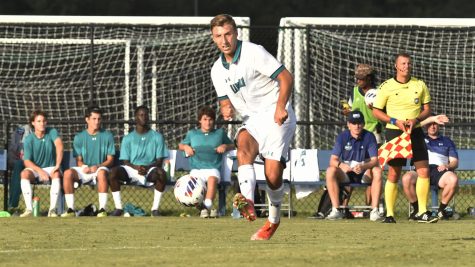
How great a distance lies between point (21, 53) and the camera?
26.5 meters

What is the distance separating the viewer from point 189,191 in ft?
55.6

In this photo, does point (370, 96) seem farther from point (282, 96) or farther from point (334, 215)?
point (282, 96)

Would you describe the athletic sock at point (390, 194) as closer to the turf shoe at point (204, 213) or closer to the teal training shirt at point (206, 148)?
the turf shoe at point (204, 213)

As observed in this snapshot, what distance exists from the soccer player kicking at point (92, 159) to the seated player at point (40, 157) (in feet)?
0.59

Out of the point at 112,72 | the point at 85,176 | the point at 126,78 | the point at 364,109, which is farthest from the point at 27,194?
the point at 112,72

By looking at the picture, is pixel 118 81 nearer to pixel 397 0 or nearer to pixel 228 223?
pixel 228 223

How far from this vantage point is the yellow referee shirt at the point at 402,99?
625 inches

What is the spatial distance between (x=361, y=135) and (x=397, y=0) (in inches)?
1437

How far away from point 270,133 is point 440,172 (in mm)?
6249

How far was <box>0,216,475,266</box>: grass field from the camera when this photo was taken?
32.8 ft

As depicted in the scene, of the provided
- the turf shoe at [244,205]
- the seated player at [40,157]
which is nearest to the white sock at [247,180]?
the turf shoe at [244,205]

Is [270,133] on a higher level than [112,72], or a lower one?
lower

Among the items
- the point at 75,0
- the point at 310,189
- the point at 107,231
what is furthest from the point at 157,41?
the point at 75,0

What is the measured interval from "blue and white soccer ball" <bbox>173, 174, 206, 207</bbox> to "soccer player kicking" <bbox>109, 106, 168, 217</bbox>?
0.94 m
